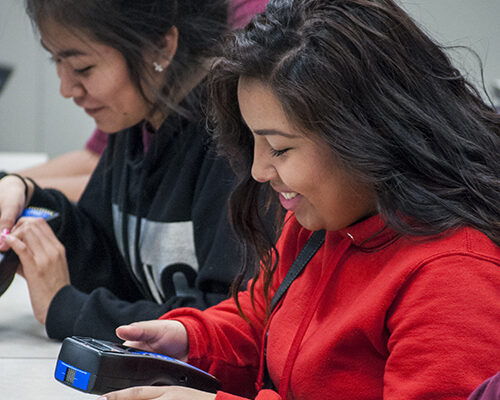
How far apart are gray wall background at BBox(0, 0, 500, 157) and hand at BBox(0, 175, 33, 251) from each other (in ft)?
7.53

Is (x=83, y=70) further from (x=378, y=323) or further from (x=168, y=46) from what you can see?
(x=378, y=323)

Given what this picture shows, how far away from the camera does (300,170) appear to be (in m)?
0.73

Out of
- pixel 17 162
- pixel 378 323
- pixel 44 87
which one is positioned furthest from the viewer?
pixel 44 87

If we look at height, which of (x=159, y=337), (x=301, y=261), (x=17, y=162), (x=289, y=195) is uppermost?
(x=289, y=195)

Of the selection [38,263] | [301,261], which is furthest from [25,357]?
[301,261]

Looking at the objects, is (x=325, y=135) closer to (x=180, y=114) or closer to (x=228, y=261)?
(x=228, y=261)

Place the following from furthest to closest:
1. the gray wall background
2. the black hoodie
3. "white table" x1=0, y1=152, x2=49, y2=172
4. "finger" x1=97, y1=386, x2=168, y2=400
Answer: the gray wall background
"white table" x1=0, y1=152, x2=49, y2=172
the black hoodie
"finger" x1=97, y1=386, x2=168, y2=400

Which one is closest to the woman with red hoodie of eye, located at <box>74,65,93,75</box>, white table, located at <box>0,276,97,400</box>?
white table, located at <box>0,276,97,400</box>

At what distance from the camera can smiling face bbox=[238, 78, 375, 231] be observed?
2.40 feet

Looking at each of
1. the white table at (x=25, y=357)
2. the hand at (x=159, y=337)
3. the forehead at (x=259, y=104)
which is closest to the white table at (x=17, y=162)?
the white table at (x=25, y=357)

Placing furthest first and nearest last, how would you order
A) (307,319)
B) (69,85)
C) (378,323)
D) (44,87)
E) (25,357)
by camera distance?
(44,87), (69,85), (25,357), (307,319), (378,323)

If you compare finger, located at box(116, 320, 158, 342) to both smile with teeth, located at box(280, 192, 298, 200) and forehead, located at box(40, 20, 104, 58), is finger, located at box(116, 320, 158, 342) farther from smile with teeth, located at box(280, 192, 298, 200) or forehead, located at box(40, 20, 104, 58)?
forehead, located at box(40, 20, 104, 58)

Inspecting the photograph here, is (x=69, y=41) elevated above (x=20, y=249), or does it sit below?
above

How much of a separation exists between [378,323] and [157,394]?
0.24 m
